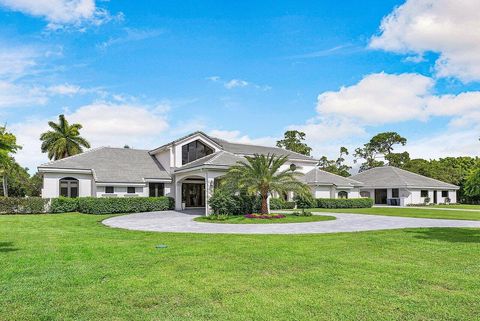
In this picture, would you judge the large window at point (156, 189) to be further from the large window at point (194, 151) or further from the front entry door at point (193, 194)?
the large window at point (194, 151)

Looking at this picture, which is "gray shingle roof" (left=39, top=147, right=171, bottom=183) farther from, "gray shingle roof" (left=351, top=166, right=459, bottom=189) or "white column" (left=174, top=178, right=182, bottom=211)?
"gray shingle roof" (left=351, top=166, right=459, bottom=189)

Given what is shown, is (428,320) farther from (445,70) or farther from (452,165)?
(452,165)

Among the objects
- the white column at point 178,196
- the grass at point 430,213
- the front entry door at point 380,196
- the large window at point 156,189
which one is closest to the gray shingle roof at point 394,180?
the front entry door at point 380,196

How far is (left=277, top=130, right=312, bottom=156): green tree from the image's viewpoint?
218ft

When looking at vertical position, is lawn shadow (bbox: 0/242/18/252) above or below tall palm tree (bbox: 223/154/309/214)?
below

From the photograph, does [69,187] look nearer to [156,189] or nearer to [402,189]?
[156,189]

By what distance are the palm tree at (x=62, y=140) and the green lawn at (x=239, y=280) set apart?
138 ft

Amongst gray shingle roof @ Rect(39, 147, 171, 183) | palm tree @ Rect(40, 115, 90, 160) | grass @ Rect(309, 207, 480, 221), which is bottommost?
grass @ Rect(309, 207, 480, 221)

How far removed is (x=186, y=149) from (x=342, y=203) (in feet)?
61.1

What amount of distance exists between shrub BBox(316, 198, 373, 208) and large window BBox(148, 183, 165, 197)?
56.1ft

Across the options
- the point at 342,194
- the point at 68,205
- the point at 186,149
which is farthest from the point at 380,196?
the point at 68,205

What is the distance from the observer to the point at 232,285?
694 centimetres

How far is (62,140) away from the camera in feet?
165

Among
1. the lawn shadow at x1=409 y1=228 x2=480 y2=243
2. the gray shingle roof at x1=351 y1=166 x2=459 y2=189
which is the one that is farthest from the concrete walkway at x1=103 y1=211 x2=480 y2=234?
the gray shingle roof at x1=351 y1=166 x2=459 y2=189
